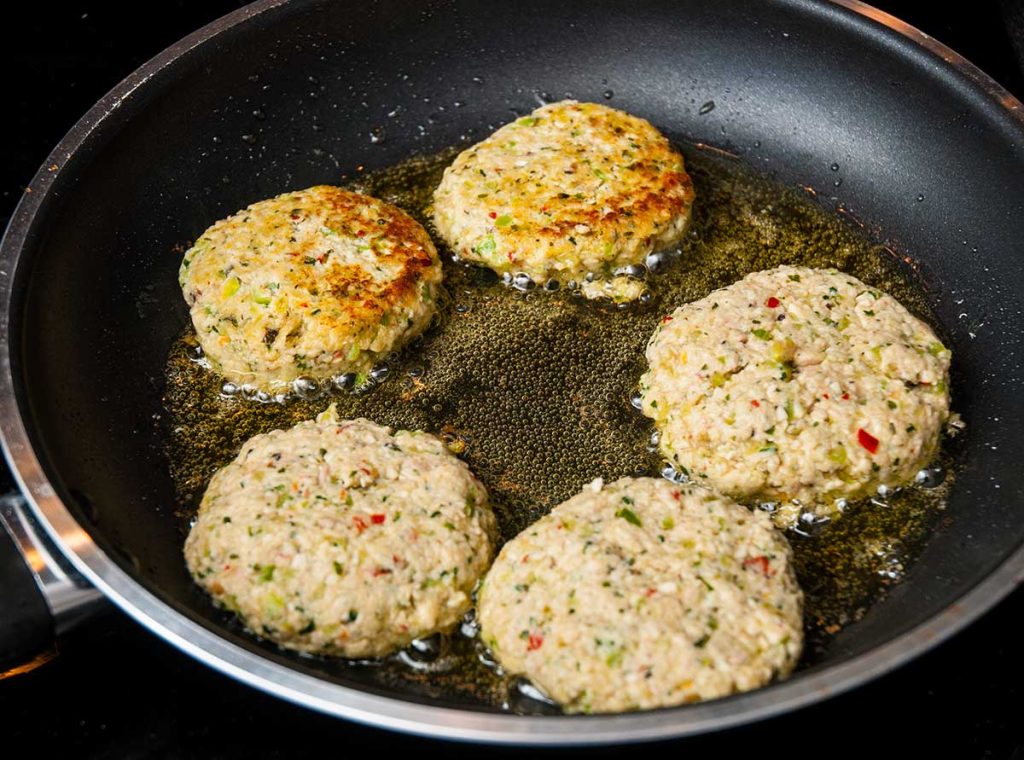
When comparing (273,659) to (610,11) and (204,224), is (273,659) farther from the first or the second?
(610,11)

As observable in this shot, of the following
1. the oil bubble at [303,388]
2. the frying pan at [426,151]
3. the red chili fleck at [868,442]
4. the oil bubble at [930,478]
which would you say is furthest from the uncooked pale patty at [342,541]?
the oil bubble at [930,478]

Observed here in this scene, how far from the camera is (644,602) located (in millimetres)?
1942

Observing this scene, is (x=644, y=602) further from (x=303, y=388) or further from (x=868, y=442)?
→ (x=303, y=388)

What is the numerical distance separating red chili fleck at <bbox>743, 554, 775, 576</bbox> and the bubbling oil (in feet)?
0.63

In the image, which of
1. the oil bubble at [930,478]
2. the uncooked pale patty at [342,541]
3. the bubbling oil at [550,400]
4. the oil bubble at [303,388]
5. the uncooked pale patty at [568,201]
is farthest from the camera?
the uncooked pale patty at [568,201]

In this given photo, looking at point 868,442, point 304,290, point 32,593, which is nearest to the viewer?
point 32,593

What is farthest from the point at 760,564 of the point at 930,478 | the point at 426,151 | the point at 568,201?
the point at 426,151

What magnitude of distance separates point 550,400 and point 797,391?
571 millimetres

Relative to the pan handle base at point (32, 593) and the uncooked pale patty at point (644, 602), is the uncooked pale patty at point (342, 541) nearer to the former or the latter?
the uncooked pale patty at point (644, 602)

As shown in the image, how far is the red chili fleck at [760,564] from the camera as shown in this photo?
204 centimetres

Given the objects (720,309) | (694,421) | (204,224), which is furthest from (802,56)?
(204,224)

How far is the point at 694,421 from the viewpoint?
232 centimetres

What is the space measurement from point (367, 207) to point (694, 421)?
3.31 feet

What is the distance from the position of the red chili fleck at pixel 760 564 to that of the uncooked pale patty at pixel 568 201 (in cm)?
87
